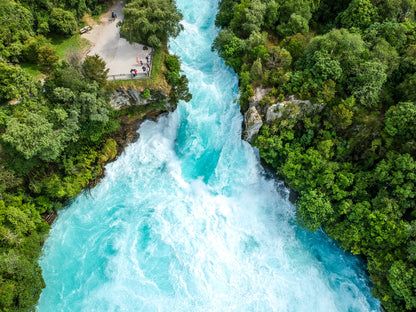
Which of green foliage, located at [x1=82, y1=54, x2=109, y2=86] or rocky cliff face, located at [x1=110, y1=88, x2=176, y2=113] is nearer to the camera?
green foliage, located at [x1=82, y1=54, x2=109, y2=86]

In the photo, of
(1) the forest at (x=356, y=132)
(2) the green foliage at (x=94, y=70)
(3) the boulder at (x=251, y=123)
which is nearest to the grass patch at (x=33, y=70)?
(2) the green foliage at (x=94, y=70)

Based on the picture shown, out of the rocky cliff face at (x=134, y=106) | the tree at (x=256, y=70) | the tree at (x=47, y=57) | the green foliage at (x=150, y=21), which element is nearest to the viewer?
the tree at (x=47, y=57)

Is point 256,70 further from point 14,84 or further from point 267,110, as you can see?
point 14,84

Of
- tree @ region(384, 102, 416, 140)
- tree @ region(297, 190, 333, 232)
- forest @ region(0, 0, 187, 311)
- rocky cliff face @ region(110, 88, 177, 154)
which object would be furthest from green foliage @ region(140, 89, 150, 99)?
tree @ region(384, 102, 416, 140)

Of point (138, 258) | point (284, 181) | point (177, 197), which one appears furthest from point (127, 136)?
point (284, 181)

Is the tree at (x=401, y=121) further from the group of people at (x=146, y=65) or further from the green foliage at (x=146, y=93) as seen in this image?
the group of people at (x=146, y=65)

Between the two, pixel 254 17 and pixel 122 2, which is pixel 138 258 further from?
pixel 122 2

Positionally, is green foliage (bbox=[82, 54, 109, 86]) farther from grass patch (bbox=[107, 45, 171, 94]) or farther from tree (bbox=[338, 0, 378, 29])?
tree (bbox=[338, 0, 378, 29])
